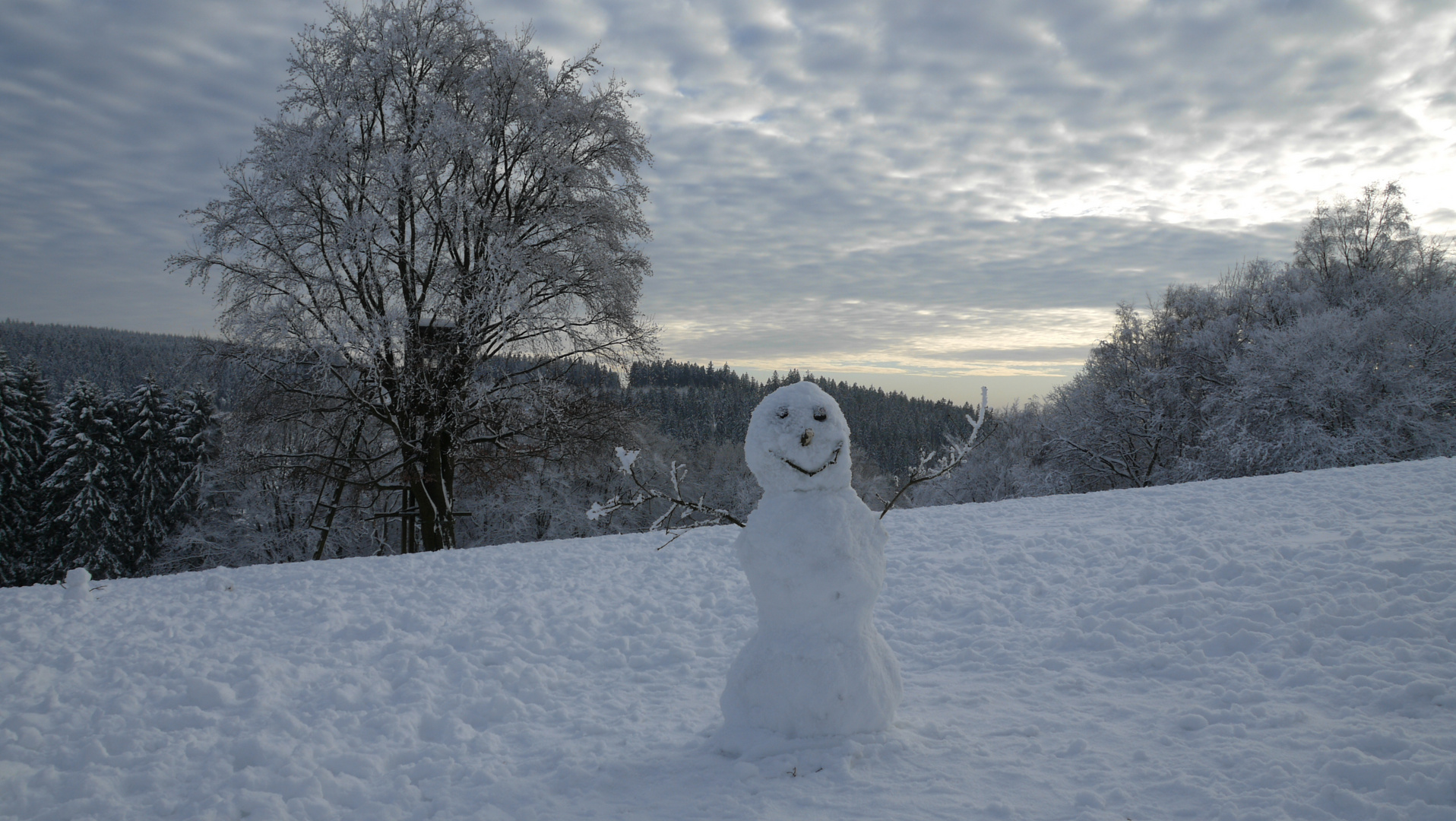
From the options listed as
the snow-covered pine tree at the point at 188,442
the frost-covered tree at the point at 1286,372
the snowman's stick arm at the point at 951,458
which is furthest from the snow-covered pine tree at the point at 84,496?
the frost-covered tree at the point at 1286,372

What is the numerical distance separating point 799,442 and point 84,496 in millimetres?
25316

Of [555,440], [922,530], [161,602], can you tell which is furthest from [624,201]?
[161,602]

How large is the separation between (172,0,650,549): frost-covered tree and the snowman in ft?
23.5

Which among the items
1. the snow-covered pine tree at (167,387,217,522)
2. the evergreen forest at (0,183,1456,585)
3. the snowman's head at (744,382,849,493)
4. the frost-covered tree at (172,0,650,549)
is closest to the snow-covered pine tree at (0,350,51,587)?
the evergreen forest at (0,183,1456,585)

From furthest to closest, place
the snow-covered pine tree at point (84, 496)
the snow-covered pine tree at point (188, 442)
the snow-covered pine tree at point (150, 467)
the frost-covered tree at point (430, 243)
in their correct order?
the snow-covered pine tree at point (188, 442) < the snow-covered pine tree at point (150, 467) < the snow-covered pine tree at point (84, 496) < the frost-covered tree at point (430, 243)

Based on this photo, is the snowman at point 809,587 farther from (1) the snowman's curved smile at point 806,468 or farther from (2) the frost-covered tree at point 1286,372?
(2) the frost-covered tree at point 1286,372

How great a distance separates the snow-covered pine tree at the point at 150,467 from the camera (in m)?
21.9

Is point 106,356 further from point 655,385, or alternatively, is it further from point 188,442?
point 655,385

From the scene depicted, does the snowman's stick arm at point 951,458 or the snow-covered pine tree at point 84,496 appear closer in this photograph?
the snowman's stick arm at point 951,458

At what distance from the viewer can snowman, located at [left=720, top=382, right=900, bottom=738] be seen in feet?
13.2

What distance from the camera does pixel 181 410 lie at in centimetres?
2303

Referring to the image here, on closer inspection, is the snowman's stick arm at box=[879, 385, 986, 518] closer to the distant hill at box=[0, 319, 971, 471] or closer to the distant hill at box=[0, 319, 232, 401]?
the distant hill at box=[0, 319, 971, 471]

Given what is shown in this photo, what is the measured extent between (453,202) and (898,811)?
10.4 meters

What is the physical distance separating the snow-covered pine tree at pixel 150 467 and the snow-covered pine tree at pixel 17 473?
7.31 ft
